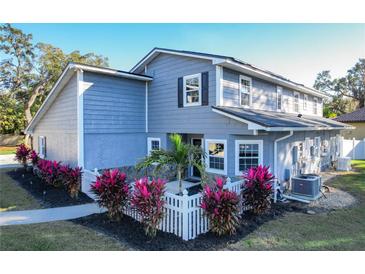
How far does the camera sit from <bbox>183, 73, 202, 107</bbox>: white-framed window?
9.44m

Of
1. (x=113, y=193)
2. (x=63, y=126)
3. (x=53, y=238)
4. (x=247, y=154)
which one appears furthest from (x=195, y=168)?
(x=63, y=126)

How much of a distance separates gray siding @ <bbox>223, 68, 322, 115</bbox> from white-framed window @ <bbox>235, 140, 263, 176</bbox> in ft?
6.29

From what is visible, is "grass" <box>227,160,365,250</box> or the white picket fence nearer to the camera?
"grass" <box>227,160,365,250</box>

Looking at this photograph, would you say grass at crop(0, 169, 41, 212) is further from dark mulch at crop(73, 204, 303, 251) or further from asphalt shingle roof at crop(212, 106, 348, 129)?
asphalt shingle roof at crop(212, 106, 348, 129)

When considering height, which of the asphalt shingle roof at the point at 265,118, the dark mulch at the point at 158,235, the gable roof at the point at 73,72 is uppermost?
the gable roof at the point at 73,72

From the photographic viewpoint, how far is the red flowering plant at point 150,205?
5.14 m

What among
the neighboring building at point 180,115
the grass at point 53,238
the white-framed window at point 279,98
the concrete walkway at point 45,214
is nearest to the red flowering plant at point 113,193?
the grass at point 53,238

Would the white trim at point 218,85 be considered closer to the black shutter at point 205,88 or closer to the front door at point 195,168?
the black shutter at point 205,88

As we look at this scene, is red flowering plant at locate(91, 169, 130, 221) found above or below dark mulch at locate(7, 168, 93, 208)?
above

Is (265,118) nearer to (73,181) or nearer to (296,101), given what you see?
(73,181)

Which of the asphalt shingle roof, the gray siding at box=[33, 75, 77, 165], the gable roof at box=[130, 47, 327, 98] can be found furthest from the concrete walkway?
the gable roof at box=[130, 47, 327, 98]

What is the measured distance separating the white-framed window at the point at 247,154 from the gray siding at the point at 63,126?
7141 mm

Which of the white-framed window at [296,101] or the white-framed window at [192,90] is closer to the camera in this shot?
the white-framed window at [192,90]

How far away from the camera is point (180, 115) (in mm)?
10195
